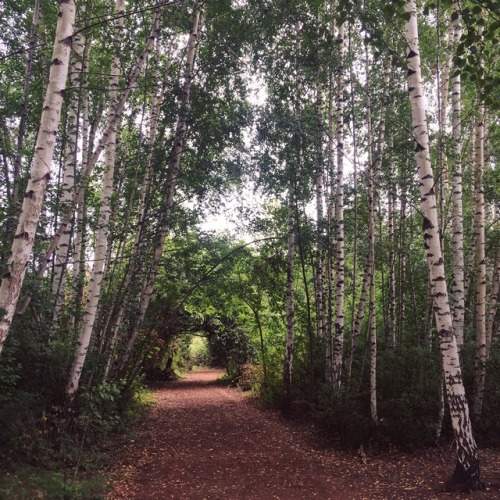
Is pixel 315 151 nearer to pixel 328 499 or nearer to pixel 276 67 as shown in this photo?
pixel 276 67

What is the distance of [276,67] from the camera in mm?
8953

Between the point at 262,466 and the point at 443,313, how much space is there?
3.87 metres

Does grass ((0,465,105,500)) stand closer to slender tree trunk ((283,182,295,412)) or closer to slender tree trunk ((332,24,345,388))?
slender tree trunk ((332,24,345,388))

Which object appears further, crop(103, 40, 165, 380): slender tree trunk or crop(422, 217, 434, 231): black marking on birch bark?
crop(103, 40, 165, 380): slender tree trunk

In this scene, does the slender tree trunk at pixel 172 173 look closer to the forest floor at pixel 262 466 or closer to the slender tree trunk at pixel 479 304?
the forest floor at pixel 262 466

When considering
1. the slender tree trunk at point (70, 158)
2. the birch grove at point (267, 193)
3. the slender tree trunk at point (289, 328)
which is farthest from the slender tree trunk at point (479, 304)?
the slender tree trunk at point (70, 158)

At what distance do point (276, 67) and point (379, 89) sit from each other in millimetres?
2332

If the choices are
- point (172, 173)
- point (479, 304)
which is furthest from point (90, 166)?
point (479, 304)

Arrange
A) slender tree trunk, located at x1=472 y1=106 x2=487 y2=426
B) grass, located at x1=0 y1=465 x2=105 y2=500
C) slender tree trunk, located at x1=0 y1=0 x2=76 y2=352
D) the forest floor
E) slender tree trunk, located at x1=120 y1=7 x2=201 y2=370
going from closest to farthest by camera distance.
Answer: slender tree trunk, located at x1=0 y1=0 x2=76 y2=352 < grass, located at x1=0 y1=465 x2=105 y2=500 < the forest floor < slender tree trunk, located at x1=472 y1=106 x2=487 y2=426 < slender tree trunk, located at x1=120 y1=7 x2=201 y2=370

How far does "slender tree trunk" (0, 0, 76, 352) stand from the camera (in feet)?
11.3

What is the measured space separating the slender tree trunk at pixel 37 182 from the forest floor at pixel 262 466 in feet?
10.5

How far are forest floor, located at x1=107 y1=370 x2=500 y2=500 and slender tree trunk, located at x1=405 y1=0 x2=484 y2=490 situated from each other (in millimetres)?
318

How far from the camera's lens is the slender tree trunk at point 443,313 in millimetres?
4836

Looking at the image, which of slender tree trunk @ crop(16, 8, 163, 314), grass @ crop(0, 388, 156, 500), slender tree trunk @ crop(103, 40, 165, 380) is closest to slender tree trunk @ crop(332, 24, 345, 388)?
slender tree trunk @ crop(103, 40, 165, 380)
